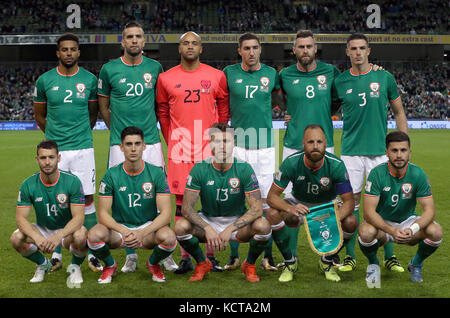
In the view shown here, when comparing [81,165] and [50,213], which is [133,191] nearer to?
[50,213]

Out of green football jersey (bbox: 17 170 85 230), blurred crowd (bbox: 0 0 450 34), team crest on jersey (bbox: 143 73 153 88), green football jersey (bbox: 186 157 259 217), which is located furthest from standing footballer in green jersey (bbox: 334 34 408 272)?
blurred crowd (bbox: 0 0 450 34)

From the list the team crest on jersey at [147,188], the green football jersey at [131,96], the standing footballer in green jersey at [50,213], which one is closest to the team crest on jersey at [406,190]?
the team crest on jersey at [147,188]

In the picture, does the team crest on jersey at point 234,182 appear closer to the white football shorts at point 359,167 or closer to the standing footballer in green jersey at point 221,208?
the standing footballer in green jersey at point 221,208

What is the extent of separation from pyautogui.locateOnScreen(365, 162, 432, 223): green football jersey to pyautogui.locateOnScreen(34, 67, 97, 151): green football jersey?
9.27 feet

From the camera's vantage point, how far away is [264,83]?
5344mm

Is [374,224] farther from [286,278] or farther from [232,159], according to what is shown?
[232,159]

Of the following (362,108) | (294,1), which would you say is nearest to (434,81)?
(294,1)

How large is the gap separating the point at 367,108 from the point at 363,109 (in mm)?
40

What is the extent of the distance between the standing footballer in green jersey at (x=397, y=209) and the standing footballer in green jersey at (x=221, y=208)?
2.90 ft

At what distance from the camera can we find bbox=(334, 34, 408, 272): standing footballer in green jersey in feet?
17.3

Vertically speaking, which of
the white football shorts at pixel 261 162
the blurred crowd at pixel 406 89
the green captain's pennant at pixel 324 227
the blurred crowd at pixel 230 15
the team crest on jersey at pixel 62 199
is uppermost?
the blurred crowd at pixel 230 15

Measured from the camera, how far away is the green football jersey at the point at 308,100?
5.30 meters

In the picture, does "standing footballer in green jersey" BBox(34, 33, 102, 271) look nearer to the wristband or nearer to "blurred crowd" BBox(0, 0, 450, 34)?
the wristband

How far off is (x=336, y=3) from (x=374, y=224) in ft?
119
